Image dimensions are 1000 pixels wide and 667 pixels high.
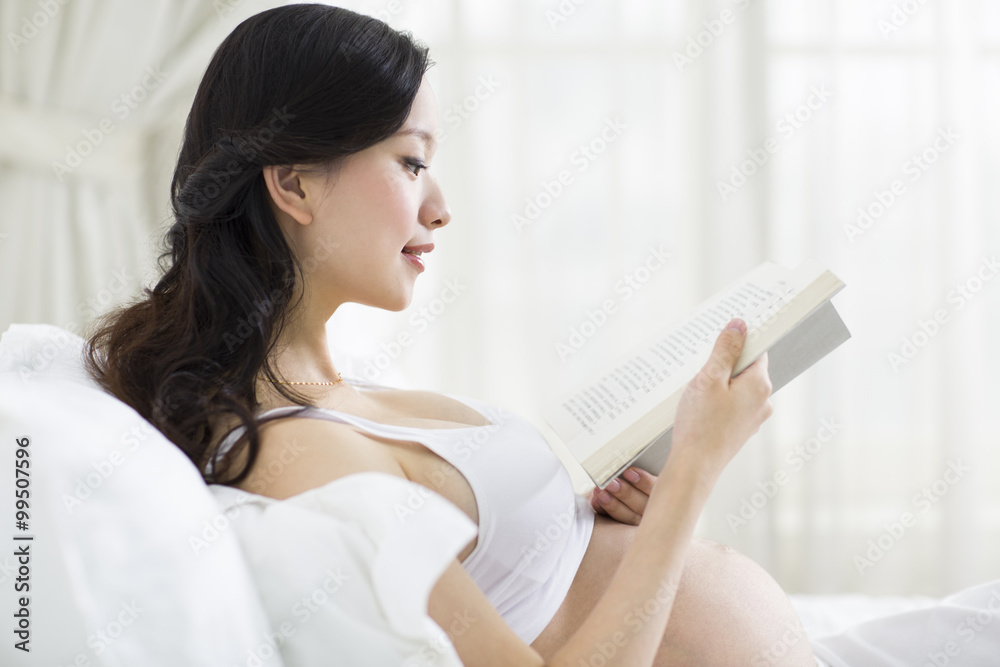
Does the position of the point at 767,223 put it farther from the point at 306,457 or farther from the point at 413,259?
the point at 306,457

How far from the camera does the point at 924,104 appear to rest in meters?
2.01

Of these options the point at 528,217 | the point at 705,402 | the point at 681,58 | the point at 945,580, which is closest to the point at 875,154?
the point at 681,58

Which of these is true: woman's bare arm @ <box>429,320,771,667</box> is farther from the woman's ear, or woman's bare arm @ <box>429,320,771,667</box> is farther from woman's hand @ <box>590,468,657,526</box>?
the woman's ear

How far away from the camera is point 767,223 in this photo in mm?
2041

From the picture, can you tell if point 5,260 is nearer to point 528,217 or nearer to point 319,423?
point 528,217

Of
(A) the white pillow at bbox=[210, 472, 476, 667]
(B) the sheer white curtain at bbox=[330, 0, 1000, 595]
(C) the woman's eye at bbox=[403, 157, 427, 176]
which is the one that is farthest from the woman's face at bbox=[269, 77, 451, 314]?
(B) the sheer white curtain at bbox=[330, 0, 1000, 595]

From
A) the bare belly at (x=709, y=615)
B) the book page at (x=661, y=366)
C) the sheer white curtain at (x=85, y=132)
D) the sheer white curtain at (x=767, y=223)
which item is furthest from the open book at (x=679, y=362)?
the sheer white curtain at (x=85, y=132)

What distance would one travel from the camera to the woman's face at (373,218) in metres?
0.93

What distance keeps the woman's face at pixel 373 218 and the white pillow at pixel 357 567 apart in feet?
1.23

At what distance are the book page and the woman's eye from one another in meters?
0.36

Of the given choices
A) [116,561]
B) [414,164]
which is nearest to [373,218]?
[414,164]

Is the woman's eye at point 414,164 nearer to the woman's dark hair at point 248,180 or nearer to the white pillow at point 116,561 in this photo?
the woman's dark hair at point 248,180

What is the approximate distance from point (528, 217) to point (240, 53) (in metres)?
1.23

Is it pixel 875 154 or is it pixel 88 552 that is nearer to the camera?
pixel 88 552
